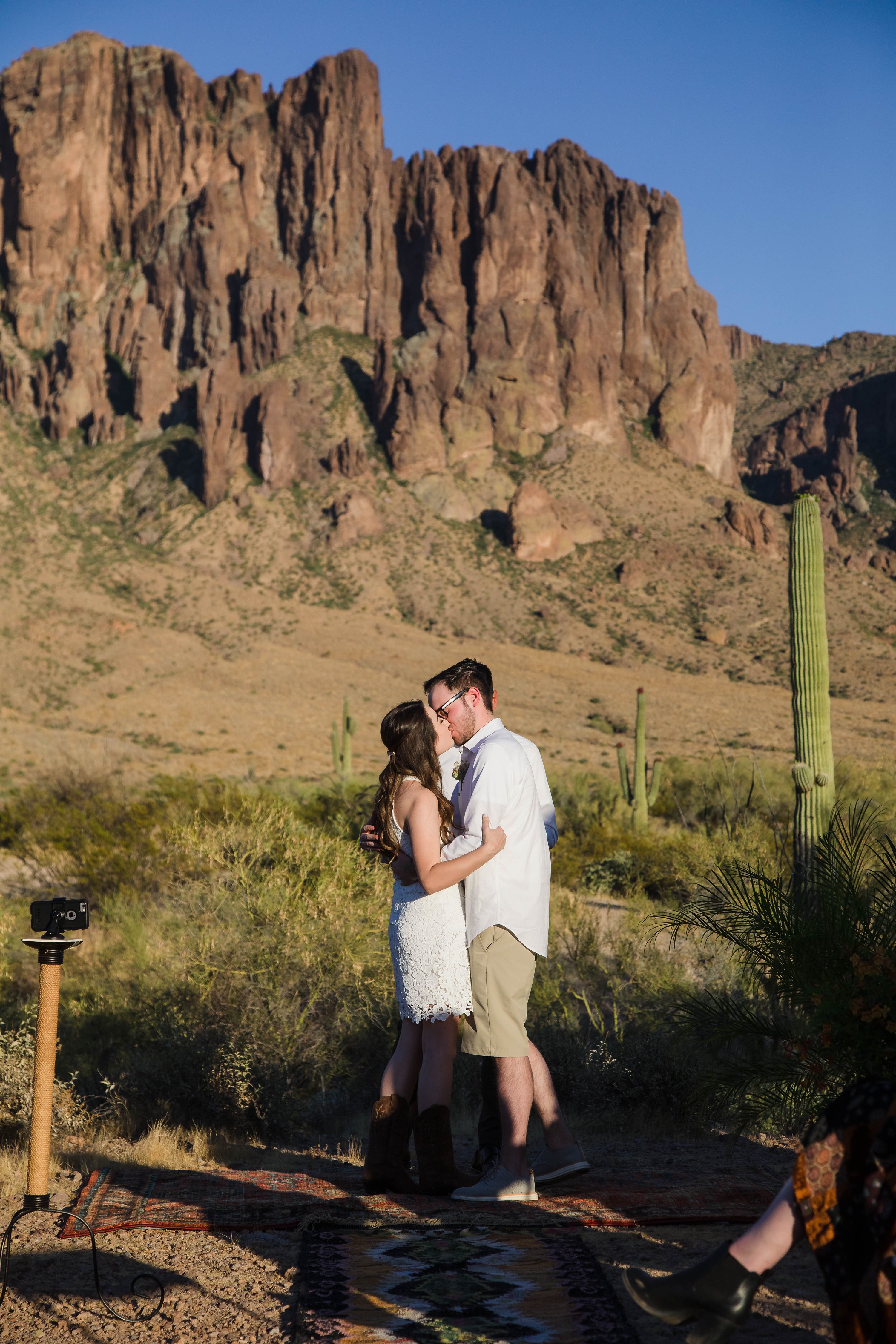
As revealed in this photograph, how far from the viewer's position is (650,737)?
39.5 meters

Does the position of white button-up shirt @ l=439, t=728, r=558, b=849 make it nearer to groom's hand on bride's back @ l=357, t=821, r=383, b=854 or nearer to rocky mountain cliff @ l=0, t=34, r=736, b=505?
groom's hand on bride's back @ l=357, t=821, r=383, b=854

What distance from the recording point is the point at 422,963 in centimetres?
395

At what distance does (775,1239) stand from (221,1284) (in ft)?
5.65

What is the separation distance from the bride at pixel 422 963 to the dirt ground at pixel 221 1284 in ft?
1.96

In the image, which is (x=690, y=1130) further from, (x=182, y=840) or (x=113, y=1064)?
(x=182, y=840)

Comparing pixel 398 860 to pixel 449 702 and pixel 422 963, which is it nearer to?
pixel 422 963

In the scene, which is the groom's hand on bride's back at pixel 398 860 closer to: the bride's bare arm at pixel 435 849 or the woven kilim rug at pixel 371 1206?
the bride's bare arm at pixel 435 849

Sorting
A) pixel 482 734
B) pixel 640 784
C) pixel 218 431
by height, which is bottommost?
pixel 640 784

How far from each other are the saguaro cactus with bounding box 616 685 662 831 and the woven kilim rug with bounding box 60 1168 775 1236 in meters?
11.8

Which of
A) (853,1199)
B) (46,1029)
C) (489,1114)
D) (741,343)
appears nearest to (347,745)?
(489,1114)

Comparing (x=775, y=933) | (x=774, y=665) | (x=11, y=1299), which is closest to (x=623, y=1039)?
(x=775, y=933)

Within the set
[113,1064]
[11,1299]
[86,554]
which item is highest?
[86,554]

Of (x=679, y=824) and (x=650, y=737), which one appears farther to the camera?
(x=650, y=737)

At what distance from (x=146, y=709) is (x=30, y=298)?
2511 inches
